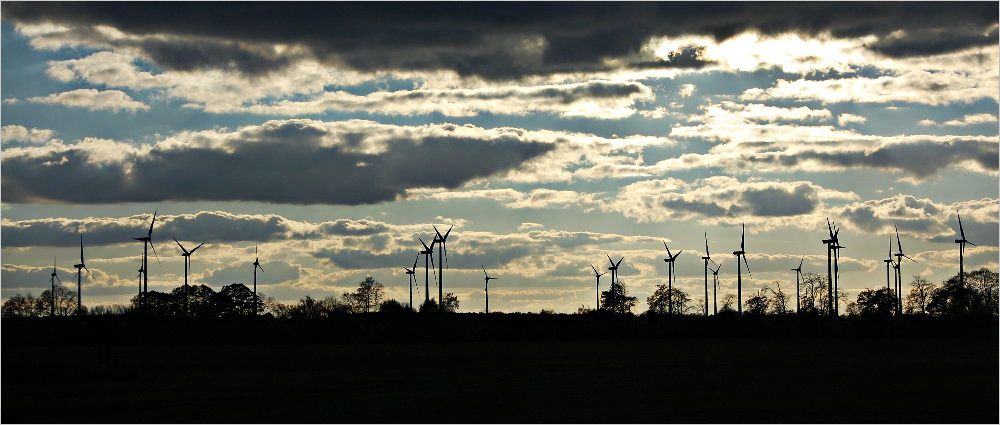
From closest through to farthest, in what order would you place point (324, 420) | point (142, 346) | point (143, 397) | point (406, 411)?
point (324, 420) < point (406, 411) < point (143, 397) < point (142, 346)

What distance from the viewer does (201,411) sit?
5984cm

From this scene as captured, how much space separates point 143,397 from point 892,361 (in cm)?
6477

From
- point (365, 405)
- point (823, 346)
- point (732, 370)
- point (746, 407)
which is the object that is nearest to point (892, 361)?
point (732, 370)

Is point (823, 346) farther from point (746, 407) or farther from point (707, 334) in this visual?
point (746, 407)

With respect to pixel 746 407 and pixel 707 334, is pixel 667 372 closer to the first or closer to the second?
pixel 746 407

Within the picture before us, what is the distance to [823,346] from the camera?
496ft

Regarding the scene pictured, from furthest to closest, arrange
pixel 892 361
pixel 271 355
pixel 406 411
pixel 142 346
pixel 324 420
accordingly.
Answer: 1. pixel 142 346
2. pixel 271 355
3. pixel 892 361
4. pixel 406 411
5. pixel 324 420

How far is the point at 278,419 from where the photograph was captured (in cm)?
5572

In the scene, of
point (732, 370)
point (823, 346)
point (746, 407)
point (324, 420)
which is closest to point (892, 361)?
point (732, 370)

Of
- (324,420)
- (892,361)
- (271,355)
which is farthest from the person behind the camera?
(271,355)

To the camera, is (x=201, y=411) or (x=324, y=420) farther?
(x=201, y=411)

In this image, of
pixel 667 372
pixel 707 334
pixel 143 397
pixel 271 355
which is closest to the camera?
pixel 143 397

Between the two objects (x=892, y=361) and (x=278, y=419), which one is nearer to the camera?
(x=278, y=419)

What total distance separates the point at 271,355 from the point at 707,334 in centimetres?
8452
